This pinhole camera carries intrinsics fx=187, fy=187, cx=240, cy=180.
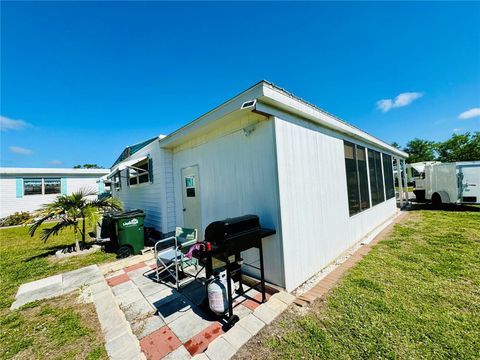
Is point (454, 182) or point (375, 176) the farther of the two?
point (454, 182)

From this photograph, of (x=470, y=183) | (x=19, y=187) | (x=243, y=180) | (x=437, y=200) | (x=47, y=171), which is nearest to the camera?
(x=243, y=180)

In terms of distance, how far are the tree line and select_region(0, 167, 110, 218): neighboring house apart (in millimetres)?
37295

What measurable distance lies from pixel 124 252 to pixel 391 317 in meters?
5.50

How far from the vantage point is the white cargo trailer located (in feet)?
31.4

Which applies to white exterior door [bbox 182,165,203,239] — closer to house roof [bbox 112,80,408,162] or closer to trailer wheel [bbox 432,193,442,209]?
house roof [bbox 112,80,408,162]

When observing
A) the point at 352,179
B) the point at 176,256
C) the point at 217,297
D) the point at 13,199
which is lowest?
the point at 217,297

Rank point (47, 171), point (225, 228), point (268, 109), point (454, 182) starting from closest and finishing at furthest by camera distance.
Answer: point (225, 228) < point (268, 109) < point (454, 182) < point (47, 171)

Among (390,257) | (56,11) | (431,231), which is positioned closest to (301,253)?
(390,257)

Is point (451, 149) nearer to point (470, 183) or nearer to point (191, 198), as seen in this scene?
point (470, 183)

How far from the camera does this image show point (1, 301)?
3.17 m

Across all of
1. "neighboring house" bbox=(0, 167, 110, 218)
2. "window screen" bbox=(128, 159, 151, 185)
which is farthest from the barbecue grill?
"neighboring house" bbox=(0, 167, 110, 218)

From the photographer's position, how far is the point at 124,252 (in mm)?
4863

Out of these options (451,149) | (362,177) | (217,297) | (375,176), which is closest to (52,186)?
(217,297)

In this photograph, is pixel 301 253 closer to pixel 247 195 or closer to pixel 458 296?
pixel 247 195
